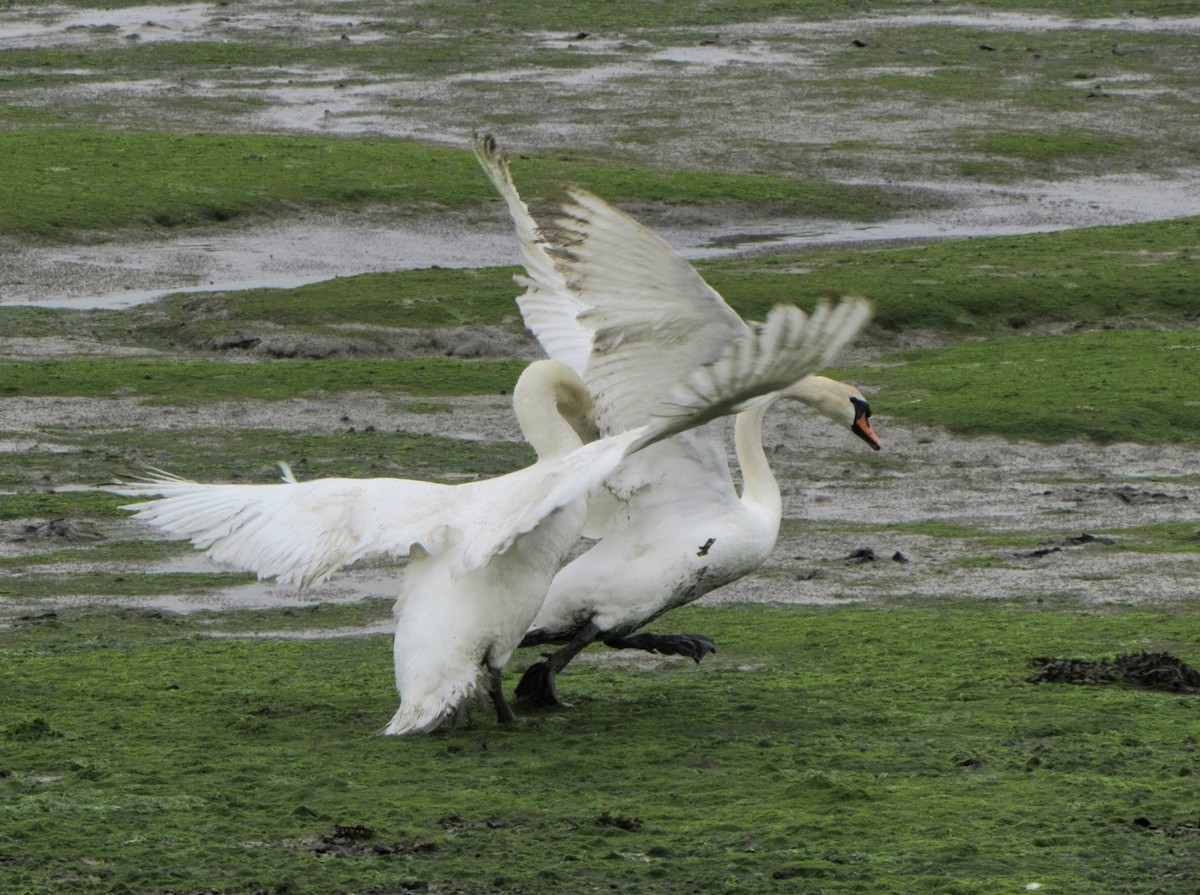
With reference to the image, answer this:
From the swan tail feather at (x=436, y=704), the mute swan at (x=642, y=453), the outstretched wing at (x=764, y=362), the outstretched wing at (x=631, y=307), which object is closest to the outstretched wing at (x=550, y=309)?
the mute swan at (x=642, y=453)

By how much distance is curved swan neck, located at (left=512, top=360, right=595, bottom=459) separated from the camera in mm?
8070

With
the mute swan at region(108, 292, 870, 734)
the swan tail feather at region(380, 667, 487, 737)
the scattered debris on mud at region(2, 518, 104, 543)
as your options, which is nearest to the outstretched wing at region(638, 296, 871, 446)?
the mute swan at region(108, 292, 870, 734)

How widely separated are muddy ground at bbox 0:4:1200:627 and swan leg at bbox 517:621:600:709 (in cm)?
296

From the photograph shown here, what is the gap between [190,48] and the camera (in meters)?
41.0

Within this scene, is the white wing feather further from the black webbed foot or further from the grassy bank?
the grassy bank

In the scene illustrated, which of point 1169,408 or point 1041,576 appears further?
point 1169,408

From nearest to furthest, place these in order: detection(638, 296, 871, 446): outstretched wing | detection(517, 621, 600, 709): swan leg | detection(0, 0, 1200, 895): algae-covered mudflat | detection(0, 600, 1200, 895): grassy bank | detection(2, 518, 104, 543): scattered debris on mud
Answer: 1. detection(0, 600, 1200, 895): grassy bank
2. detection(638, 296, 871, 446): outstretched wing
3. detection(0, 0, 1200, 895): algae-covered mudflat
4. detection(517, 621, 600, 709): swan leg
5. detection(2, 518, 104, 543): scattered debris on mud

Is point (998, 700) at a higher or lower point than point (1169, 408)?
higher

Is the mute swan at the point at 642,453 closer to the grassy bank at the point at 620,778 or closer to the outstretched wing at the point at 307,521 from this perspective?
the grassy bank at the point at 620,778

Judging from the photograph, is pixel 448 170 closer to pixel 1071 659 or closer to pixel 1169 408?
pixel 1169 408

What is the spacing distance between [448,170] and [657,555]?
74.1 feet

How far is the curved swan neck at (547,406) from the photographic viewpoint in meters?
8.07

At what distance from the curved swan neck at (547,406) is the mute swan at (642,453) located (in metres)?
0.12

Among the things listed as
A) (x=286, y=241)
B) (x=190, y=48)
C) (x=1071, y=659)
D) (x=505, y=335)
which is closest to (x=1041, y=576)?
(x=1071, y=659)
